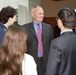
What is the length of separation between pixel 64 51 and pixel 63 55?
4cm

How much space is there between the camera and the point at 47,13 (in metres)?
10.1

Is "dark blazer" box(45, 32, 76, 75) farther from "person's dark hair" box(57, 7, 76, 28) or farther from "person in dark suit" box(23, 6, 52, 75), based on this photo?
"person in dark suit" box(23, 6, 52, 75)

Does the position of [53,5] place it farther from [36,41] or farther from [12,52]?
[12,52]

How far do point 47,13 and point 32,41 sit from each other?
6373 millimetres

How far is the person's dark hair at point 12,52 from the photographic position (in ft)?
5.93

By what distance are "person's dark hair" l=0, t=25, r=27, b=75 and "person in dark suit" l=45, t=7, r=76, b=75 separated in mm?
780

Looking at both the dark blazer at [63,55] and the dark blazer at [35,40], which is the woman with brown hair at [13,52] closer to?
the dark blazer at [63,55]

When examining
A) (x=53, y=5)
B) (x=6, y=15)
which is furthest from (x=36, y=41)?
(x=53, y=5)

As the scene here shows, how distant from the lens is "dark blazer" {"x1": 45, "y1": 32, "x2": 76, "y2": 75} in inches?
101

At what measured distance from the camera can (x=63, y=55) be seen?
2.58 meters

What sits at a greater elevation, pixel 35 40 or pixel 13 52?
pixel 13 52

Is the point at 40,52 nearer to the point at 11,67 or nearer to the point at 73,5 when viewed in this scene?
the point at 11,67

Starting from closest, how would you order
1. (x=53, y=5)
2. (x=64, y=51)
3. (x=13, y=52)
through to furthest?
(x=13, y=52) → (x=64, y=51) → (x=53, y=5)

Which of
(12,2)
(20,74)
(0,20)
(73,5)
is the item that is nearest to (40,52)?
(0,20)
